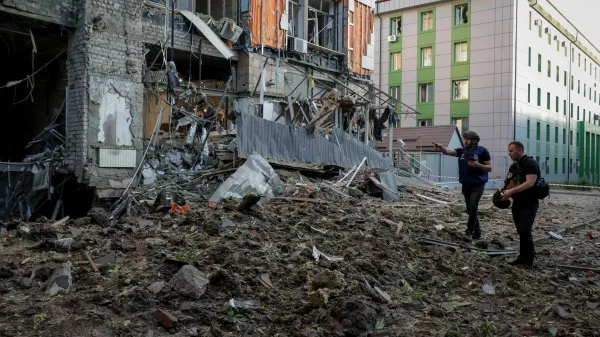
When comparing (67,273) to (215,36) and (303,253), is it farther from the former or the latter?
(215,36)

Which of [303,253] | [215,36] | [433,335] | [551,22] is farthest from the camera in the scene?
[551,22]

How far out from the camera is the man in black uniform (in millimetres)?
6245

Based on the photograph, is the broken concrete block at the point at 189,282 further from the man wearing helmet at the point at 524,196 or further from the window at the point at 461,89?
the window at the point at 461,89

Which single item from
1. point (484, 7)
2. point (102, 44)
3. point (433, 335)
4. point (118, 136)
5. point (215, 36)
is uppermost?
point (484, 7)

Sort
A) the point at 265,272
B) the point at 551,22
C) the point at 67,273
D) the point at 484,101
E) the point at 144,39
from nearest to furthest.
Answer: the point at 67,273
the point at 265,272
the point at 144,39
the point at 484,101
the point at 551,22

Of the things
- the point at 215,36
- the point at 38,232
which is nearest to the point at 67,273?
the point at 38,232

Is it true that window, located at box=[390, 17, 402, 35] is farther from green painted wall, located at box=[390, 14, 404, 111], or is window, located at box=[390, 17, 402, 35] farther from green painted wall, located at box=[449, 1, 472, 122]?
green painted wall, located at box=[449, 1, 472, 122]

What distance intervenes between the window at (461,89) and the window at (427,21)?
4.66 meters

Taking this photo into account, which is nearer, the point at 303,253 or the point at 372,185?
the point at 303,253

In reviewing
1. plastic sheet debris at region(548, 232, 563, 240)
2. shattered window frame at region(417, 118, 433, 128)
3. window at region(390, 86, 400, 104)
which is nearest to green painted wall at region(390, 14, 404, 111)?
window at region(390, 86, 400, 104)

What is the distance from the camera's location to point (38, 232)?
22.5 ft

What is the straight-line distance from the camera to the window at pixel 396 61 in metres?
37.2

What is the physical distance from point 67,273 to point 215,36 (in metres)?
11.3

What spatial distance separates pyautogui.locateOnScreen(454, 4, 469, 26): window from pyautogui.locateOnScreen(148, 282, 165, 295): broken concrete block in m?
33.9
